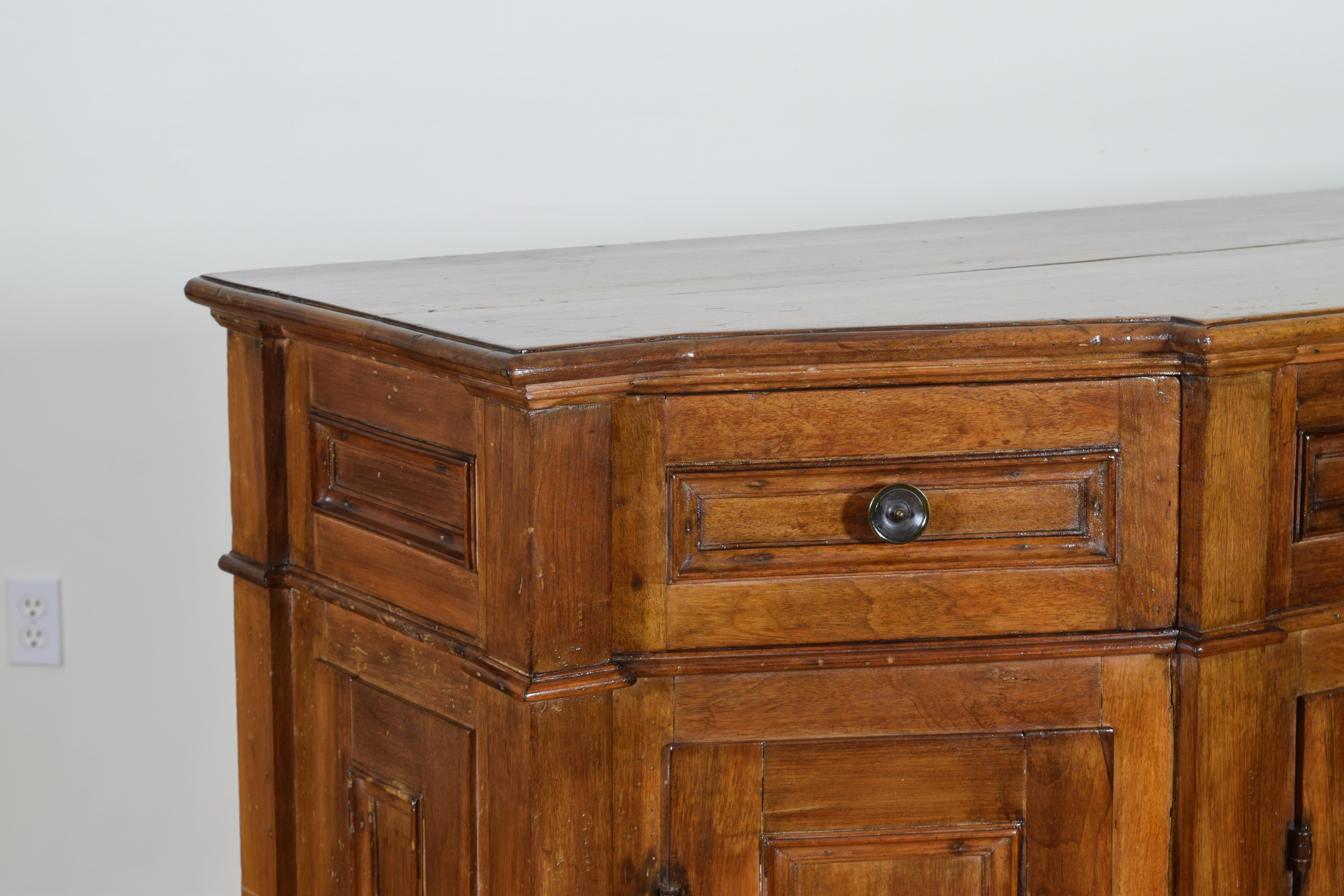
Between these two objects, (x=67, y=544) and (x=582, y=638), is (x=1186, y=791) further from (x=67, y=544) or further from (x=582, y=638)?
(x=67, y=544)

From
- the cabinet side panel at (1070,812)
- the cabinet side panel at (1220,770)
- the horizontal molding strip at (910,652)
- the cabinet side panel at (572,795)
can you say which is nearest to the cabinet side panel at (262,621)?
the horizontal molding strip at (910,652)

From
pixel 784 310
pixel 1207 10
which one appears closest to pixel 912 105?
pixel 1207 10

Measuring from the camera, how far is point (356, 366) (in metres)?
1.16

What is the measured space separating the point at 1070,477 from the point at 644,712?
13.9 inches

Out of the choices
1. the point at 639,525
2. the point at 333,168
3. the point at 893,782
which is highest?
the point at 333,168

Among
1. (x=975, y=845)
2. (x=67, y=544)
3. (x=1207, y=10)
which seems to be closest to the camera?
(x=975, y=845)

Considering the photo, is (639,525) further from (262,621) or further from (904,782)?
(262,621)

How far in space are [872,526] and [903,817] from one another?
23 centimetres

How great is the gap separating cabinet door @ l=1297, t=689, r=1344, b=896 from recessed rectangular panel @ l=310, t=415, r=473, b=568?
0.66 meters

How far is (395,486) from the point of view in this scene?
1148 mm

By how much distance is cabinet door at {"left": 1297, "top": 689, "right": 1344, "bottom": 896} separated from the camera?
115cm

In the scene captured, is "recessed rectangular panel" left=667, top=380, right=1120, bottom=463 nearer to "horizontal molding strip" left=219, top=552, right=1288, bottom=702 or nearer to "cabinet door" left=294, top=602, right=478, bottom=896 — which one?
"horizontal molding strip" left=219, top=552, right=1288, bottom=702

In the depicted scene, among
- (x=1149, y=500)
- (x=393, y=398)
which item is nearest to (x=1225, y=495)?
(x=1149, y=500)

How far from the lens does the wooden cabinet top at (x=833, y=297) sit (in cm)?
102
